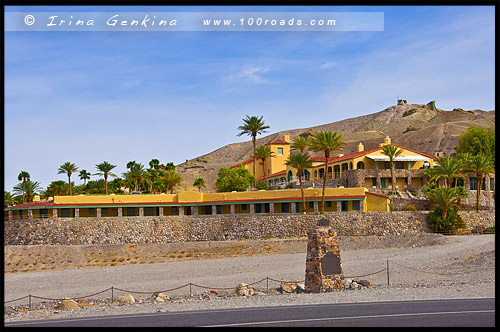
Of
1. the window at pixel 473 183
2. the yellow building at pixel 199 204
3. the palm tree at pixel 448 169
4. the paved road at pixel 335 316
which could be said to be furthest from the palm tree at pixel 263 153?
the paved road at pixel 335 316

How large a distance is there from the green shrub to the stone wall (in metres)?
0.78

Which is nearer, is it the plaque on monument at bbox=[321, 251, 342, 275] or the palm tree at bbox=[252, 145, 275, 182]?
the plaque on monument at bbox=[321, 251, 342, 275]

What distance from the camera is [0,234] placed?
39.9ft

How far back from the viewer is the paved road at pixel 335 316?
746 inches

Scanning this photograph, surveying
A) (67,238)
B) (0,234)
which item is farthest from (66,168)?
(0,234)

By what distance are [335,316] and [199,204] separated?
4594 centimetres

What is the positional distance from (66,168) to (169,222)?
1046 inches

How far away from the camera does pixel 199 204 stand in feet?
217

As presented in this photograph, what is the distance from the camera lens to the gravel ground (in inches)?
1136

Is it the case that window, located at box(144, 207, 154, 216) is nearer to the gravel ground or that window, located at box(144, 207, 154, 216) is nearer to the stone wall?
the stone wall

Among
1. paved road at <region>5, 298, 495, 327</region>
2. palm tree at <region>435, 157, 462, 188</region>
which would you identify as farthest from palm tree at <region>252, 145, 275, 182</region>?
paved road at <region>5, 298, 495, 327</region>

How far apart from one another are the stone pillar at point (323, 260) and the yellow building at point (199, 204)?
32931mm

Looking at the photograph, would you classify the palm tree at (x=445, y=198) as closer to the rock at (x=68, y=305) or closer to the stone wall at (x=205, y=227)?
the stone wall at (x=205, y=227)

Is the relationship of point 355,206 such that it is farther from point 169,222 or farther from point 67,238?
point 67,238
